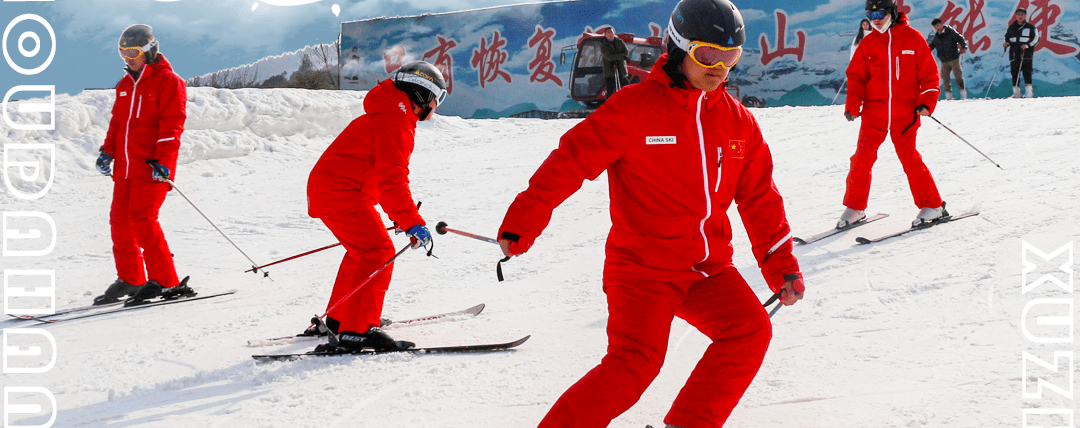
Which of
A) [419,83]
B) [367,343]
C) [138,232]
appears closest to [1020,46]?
[419,83]

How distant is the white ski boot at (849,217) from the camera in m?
5.78

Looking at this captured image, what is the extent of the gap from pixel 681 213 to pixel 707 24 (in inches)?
22.8

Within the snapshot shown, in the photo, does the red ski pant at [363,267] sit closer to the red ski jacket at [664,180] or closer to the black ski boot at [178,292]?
the red ski jacket at [664,180]

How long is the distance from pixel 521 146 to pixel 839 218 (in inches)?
256

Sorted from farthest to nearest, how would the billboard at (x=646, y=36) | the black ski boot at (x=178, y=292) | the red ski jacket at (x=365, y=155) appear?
the billboard at (x=646, y=36) < the black ski boot at (x=178, y=292) < the red ski jacket at (x=365, y=155)

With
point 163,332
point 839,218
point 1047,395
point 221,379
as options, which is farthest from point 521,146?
point 1047,395

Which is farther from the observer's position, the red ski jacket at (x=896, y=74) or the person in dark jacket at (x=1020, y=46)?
the person in dark jacket at (x=1020, y=46)

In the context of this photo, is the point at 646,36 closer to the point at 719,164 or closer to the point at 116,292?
→ the point at 116,292

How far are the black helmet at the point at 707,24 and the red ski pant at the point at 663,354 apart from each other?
29.4 inches

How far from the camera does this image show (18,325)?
4949mm

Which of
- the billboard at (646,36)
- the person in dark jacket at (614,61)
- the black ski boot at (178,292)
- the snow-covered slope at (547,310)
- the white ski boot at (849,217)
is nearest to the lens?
the snow-covered slope at (547,310)

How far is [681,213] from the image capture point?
2.32 meters

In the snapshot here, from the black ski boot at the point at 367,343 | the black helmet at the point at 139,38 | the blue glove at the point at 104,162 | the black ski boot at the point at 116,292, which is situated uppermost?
the black helmet at the point at 139,38

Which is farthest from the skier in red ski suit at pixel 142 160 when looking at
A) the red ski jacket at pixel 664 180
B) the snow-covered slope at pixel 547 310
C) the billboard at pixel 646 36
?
the billboard at pixel 646 36
